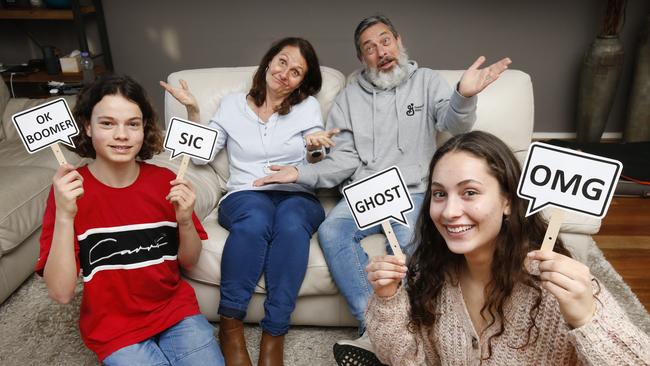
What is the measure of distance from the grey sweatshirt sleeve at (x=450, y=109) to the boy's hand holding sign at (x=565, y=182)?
81 cm

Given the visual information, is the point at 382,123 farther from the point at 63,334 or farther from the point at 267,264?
the point at 63,334

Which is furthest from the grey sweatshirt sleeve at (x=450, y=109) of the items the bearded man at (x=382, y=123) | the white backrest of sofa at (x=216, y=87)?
the white backrest of sofa at (x=216, y=87)

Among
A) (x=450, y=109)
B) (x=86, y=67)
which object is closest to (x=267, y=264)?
(x=450, y=109)

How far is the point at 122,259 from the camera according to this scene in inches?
53.8

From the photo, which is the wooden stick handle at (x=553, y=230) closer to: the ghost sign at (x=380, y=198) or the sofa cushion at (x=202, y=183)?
the ghost sign at (x=380, y=198)

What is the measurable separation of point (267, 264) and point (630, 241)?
68.2 inches

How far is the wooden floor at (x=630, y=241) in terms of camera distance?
209 centimetres

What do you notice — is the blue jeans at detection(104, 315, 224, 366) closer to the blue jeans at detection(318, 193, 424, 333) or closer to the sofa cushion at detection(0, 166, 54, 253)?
the blue jeans at detection(318, 193, 424, 333)

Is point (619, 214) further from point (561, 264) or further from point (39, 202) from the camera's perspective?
point (39, 202)

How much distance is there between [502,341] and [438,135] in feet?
3.72

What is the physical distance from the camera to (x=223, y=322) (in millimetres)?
1626

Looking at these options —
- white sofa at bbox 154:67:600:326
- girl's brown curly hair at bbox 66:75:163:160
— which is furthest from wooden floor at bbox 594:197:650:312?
girl's brown curly hair at bbox 66:75:163:160

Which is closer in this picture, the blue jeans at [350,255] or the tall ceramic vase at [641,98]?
the blue jeans at [350,255]

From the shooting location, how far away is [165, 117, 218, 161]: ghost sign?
1.40 m
